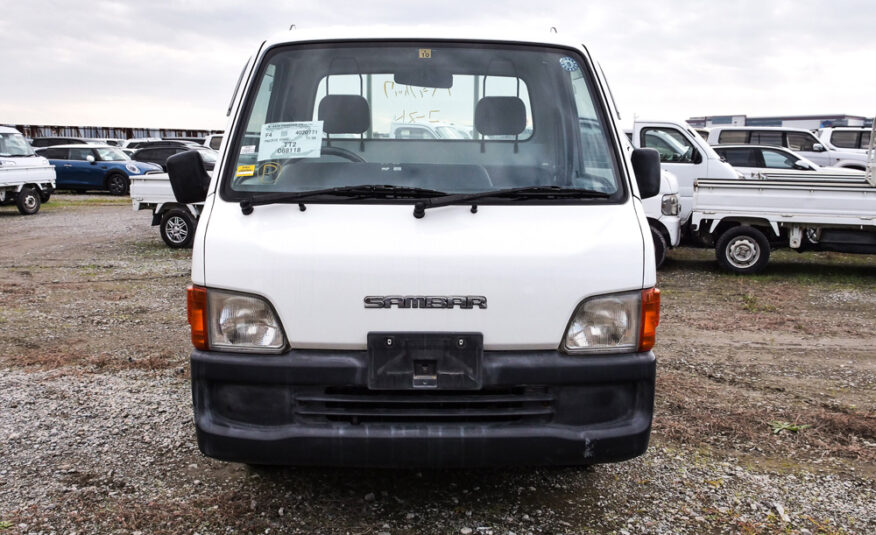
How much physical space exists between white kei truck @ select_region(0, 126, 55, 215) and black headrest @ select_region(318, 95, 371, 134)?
1534 centimetres

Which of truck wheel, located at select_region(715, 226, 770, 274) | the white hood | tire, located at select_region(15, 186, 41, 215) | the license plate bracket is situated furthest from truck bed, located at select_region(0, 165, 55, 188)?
the license plate bracket

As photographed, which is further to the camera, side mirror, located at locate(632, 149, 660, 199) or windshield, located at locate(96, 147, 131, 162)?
windshield, located at locate(96, 147, 131, 162)

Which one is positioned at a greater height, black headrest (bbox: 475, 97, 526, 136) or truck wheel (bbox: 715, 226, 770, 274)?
black headrest (bbox: 475, 97, 526, 136)

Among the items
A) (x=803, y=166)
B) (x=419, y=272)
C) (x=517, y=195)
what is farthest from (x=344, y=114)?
(x=803, y=166)

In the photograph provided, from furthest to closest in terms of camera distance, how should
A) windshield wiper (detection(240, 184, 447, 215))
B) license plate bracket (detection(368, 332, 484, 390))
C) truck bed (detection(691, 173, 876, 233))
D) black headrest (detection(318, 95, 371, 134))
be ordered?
truck bed (detection(691, 173, 876, 233)) → black headrest (detection(318, 95, 371, 134)) → windshield wiper (detection(240, 184, 447, 215)) → license plate bracket (detection(368, 332, 484, 390))

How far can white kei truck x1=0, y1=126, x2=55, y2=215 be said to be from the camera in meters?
16.3

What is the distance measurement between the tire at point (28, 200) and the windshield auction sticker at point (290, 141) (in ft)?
52.2

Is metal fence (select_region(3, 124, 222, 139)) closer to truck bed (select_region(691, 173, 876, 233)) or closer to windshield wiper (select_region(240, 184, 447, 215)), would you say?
truck bed (select_region(691, 173, 876, 233))

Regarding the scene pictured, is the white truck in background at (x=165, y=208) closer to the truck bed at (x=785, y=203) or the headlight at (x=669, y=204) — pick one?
the headlight at (x=669, y=204)

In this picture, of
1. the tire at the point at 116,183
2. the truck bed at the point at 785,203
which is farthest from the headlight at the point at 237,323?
the tire at the point at 116,183

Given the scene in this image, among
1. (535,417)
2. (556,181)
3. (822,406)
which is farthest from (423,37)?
(822,406)

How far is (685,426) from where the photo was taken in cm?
440

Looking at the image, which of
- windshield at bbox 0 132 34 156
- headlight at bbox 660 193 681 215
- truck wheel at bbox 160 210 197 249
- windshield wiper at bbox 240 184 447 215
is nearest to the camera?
windshield wiper at bbox 240 184 447 215

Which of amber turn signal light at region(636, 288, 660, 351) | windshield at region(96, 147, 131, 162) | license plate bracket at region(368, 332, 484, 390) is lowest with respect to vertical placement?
license plate bracket at region(368, 332, 484, 390)
